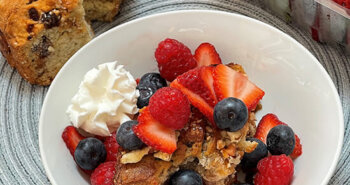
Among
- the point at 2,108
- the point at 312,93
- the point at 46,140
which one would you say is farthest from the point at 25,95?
the point at 312,93

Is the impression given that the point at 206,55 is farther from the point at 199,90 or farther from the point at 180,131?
the point at 180,131

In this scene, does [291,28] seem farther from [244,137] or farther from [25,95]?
[25,95]

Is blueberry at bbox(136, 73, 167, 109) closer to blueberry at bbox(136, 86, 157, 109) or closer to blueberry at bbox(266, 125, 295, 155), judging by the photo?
blueberry at bbox(136, 86, 157, 109)

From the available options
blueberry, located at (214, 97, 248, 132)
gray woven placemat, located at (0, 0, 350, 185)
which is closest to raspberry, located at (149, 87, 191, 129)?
blueberry, located at (214, 97, 248, 132)

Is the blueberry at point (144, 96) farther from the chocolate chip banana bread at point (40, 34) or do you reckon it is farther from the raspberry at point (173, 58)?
the chocolate chip banana bread at point (40, 34)

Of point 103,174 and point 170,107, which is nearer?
point 170,107

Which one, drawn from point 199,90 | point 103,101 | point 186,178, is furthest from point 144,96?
point 186,178

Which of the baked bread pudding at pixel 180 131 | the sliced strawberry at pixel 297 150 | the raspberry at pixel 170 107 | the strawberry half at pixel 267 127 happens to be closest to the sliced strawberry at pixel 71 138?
the baked bread pudding at pixel 180 131
